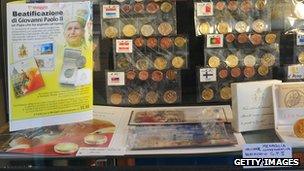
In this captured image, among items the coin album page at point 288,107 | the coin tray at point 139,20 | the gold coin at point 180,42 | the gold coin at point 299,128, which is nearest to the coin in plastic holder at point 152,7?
the coin tray at point 139,20

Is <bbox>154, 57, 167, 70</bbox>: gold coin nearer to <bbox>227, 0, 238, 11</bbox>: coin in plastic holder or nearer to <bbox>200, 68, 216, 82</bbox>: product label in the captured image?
<bbox>200, 68, 216, 82</bbox>: product label

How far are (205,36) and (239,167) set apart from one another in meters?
0.51

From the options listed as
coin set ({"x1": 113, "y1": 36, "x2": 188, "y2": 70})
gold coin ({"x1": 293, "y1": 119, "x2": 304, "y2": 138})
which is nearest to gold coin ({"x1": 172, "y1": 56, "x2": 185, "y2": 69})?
Answer: coin set ({"x1": 113, "y1": 36, "x2": 188, "y2": 70})

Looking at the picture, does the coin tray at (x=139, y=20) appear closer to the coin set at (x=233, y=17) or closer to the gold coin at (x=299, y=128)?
the coin set at (x=233, y=17)

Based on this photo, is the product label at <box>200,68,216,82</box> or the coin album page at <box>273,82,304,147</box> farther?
the product label at <box>200,68,216,82</box>

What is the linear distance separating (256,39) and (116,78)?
0.50 metres

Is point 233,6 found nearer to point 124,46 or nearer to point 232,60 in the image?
point 232,60

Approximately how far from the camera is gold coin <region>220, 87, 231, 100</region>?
1612mm

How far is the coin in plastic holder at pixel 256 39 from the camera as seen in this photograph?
159 centimetres

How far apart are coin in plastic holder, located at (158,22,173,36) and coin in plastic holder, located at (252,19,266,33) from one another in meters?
0.28

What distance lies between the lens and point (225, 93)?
63.9 inches

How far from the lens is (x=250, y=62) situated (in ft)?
5.27

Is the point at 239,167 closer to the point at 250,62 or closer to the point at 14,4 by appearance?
the point at 250,62

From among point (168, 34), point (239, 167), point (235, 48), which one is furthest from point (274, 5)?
point (239, 167)
